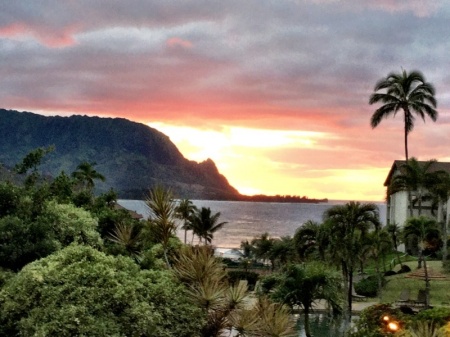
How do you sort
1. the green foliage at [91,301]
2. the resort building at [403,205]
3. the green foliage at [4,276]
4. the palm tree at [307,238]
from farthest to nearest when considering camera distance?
the resort building at [403,205]
the palm tree at [307,238]
the green foliage at [4,276]
the green foliage at [91,301]

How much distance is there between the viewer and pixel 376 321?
1762 cm

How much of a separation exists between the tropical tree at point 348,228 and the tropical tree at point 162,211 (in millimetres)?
21637

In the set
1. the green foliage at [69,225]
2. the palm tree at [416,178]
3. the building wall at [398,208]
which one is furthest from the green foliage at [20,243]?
the building wall at [398,208]

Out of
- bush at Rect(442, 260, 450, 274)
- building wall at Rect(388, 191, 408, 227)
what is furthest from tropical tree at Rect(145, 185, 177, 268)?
building wall at Rect(388, 191, 408, 227)

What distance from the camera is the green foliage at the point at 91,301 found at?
9828 mm

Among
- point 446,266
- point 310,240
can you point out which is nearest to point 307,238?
point 310,240

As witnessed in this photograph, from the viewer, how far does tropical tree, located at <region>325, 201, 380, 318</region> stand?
3180cm

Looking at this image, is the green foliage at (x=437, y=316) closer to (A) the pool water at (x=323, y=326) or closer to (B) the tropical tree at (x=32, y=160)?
(A) the pool water at (x=323, y=326)

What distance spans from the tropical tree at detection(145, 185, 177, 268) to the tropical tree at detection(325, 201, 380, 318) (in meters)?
21.6

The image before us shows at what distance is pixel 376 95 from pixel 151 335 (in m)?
50.8

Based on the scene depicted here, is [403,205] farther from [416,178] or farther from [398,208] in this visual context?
[416,178]

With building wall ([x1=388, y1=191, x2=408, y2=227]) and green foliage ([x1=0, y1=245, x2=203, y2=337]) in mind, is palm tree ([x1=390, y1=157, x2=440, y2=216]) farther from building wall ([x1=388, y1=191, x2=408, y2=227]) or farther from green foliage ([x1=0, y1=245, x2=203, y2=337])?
green foliage ([x1=0, y1=245, x2=203, y2=337])

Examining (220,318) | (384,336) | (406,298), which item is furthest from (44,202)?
(406,298)

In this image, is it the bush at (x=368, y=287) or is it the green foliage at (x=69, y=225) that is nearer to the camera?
the green foliage at (x=69, y=225)
